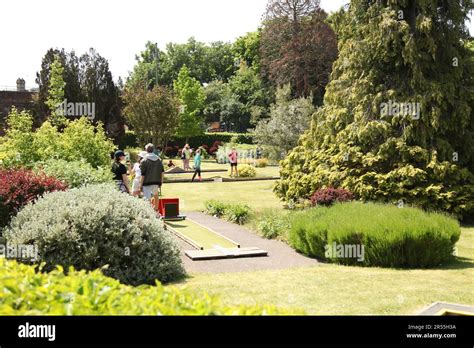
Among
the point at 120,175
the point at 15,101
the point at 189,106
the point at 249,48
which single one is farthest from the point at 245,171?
the point at 249,48

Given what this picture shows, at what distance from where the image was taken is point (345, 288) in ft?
30.7

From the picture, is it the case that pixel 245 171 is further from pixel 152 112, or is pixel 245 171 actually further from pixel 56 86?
pixel 56 86

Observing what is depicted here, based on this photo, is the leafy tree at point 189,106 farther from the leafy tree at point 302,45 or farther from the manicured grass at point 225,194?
the manicured grass at point 225,194

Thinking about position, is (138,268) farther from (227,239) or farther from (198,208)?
(198,208)

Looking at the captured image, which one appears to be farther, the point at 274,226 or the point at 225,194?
the point at 225,194

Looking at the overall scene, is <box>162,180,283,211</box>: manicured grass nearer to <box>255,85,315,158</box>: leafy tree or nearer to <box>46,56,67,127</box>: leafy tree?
<box>255,85,315,158</box>: leafy tree

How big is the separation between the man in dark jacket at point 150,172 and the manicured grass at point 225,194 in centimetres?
558

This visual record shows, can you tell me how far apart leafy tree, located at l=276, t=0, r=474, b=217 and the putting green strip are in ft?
18.9

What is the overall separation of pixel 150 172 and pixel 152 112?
24414mm

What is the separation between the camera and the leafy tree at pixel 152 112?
3978 cm

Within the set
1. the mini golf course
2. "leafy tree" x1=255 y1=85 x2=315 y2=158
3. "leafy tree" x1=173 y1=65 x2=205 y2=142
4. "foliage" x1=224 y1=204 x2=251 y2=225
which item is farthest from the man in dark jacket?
"leafy tree" x1=173 y1=65 x2=205 y2=142

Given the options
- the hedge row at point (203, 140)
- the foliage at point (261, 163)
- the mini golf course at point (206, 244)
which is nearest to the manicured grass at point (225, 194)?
the mini golf course at point (206, 244)

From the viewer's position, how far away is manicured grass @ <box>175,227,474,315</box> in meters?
8.16
